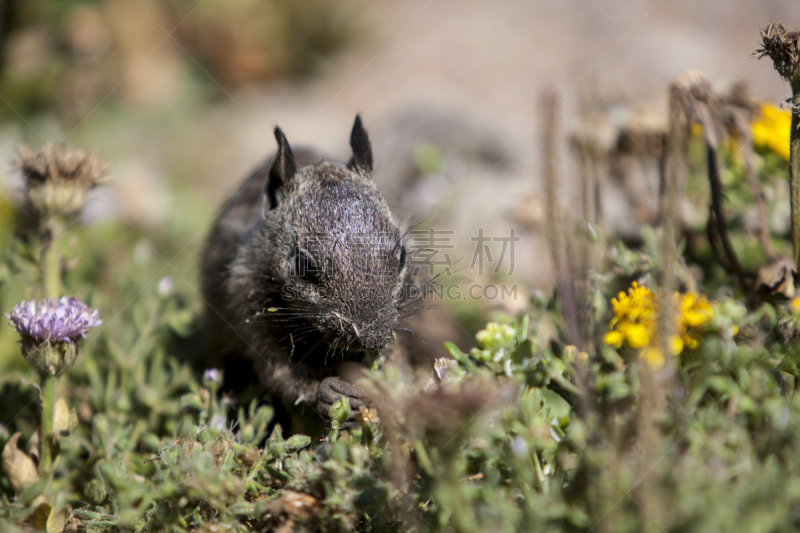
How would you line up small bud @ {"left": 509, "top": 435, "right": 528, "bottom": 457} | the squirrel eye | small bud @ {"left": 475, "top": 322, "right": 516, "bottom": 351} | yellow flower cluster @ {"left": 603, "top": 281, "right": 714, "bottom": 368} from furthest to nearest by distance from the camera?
the squirrel eye < small bud @ {"left": 475, "top": 322, "right": 516, "bottom": 351} < yellow flower cluster @ {"left": 603, "top": 281, "right": 714, "bottom": 368} < small bud @ {"left": 509, "top": 435, "right": 528, "bottom": 457}

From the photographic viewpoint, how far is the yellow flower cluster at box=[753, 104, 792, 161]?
3533mm

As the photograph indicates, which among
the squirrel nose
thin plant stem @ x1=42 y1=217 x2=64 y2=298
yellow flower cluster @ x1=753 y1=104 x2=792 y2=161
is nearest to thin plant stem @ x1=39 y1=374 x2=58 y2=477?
thin plant stem @ x1=42 y1=217 x2=64 y2=298

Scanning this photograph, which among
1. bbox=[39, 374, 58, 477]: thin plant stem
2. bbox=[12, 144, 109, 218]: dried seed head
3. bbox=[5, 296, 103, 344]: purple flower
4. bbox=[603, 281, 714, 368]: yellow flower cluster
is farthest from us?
bbox=[12, 144, 109, 218]: dried seed head

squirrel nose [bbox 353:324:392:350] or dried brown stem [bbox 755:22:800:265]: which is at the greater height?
dried brown stem [bbox 755:22:800:265]

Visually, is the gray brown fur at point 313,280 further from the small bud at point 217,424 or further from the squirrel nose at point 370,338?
the small bud at point 217,424

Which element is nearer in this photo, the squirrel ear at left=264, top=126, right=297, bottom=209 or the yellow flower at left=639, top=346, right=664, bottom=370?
the yellow flower at left=639, top=346, right=664, bottom=370

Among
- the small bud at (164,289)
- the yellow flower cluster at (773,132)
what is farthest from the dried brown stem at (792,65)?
the small bud at (164,289)

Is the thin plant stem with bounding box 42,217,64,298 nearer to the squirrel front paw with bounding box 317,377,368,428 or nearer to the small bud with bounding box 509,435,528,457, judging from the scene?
the squirrel front paw with bounding box 317,377,368,428

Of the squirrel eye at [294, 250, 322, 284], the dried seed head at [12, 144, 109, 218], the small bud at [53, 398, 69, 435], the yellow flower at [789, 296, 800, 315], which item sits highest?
the dried seed head at [12, 144, 109, 218]

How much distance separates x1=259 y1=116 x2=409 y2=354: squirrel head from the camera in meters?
2.80

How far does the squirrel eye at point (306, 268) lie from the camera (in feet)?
9.59

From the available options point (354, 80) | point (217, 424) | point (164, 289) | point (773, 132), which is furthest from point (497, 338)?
point (354, 80)

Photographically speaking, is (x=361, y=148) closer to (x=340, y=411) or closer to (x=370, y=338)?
(x=370, y=338)

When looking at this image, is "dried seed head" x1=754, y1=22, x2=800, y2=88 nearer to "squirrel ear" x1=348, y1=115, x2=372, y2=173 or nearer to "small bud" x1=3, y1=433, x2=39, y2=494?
"squirrel ear" x1=348, y1=115, x2=372, y2=173
